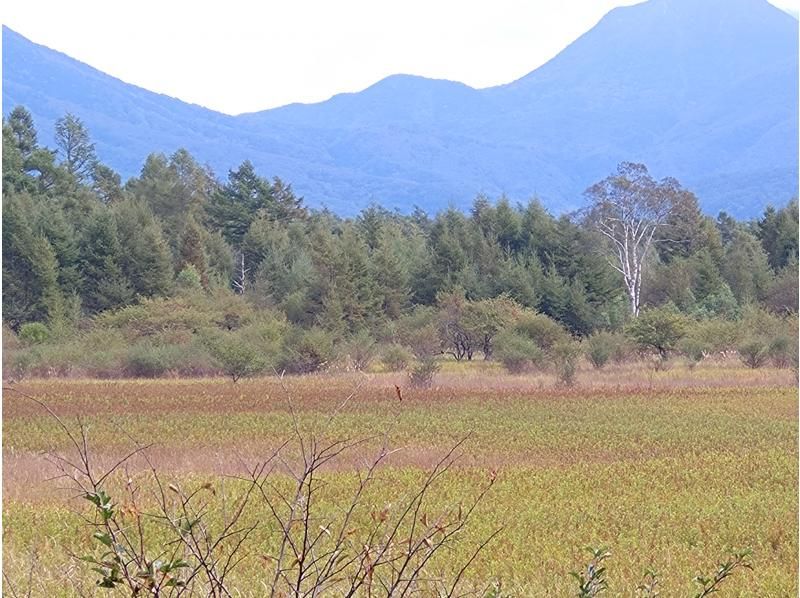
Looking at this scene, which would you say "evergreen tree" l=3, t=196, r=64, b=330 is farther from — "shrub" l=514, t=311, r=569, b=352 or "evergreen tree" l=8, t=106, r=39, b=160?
"evergreen tree" l=8, t=106, r=39, b=160

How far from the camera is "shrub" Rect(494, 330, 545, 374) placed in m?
30.1

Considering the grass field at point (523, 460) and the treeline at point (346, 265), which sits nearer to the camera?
the grass field at point (523, 460)

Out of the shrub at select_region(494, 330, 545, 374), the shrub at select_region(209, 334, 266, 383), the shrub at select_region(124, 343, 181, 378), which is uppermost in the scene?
the shrub at select_region(494, 330, 545, 374)

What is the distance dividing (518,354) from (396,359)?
3.72 m

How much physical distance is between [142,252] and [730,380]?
2076cm

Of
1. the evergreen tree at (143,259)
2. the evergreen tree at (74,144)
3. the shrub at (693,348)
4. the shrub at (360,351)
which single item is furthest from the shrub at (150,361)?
the evergreen tree at (74,144)

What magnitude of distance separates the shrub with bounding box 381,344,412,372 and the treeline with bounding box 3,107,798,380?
3238 millimetres

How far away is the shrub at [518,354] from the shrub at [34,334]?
13748 millimetres

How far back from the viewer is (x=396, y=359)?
104ft

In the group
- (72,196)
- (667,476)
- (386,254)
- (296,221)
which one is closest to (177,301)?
(386,254)

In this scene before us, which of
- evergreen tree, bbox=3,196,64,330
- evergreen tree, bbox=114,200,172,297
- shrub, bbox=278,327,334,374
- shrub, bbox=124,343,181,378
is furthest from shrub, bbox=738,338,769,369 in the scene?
evergreen tree, bbox=3,196,64,330

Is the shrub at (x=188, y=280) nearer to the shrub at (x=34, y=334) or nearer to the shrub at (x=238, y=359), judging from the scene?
the shrub at (x=34, y=334)

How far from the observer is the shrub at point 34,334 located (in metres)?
32.8

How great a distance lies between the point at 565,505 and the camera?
9664mm
